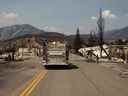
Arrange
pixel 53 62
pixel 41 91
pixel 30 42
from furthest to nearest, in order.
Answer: pixel 30 42, pixel 53 62, pixel 41 91

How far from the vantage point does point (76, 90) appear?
16.6 m

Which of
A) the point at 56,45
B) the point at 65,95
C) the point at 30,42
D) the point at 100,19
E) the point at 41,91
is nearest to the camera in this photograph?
the point at 65,95

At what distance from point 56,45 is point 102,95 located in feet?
77.4

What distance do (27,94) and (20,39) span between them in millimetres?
82643

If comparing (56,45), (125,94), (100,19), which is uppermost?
(100,19)

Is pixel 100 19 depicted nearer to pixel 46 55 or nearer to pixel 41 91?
pixel 46 55

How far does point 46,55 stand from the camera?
34938 millimetres

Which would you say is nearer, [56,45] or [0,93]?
[0,93]

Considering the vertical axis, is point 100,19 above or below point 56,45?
above

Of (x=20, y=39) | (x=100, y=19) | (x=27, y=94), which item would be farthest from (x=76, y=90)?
(x=20, y=39)

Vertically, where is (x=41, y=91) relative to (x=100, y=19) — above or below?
below

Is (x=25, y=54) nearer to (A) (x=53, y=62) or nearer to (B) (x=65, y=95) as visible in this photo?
(A) (x=53, y=62)

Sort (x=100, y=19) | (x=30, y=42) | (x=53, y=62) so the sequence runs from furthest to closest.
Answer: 1. (x=30, y=42)
2. (x=100, y=19)
3. (x=53, y=62)

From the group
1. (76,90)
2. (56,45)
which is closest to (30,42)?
(56,45)
